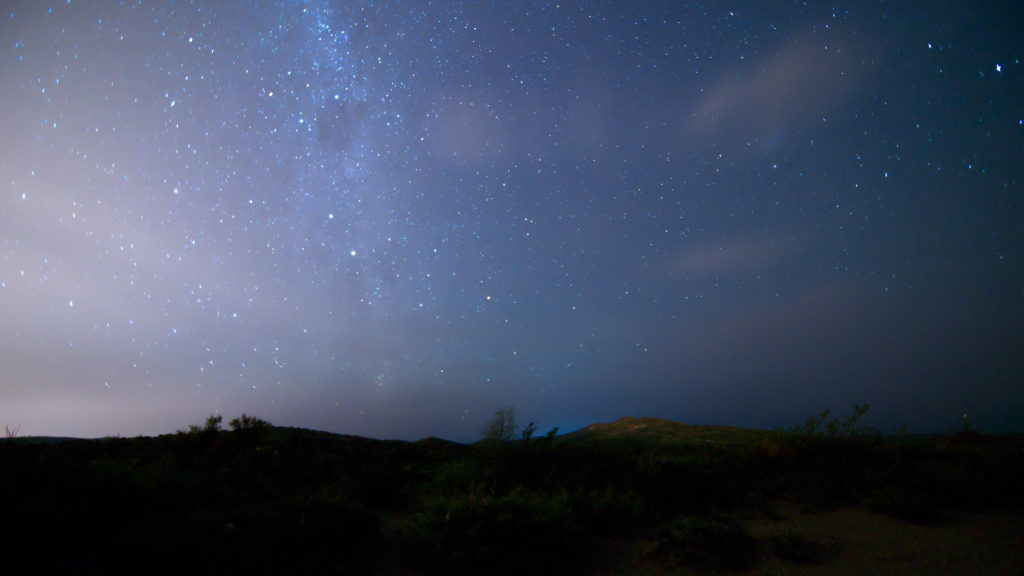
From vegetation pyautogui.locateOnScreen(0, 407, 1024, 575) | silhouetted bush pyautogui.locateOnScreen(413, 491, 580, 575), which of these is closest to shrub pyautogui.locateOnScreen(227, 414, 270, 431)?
vegetation pyautogui.locateOnScreen(0, 407, 1024, 575)

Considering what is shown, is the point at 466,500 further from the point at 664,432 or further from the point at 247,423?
the point at 664,432

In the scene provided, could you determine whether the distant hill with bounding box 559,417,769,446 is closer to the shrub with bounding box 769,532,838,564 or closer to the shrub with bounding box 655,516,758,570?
the shrub with bounding box 655,516,758,570

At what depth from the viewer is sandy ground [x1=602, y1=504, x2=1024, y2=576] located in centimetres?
573

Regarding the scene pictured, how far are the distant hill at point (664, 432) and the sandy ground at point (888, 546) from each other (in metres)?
11.7

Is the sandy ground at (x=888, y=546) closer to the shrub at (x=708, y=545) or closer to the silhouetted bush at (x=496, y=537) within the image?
the shrub at (x=708, y=545)

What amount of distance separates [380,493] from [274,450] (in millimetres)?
5108

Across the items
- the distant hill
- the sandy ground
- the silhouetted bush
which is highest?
the silhouetted bush

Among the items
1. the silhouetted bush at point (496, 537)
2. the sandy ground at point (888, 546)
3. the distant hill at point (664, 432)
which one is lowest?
the distant hill at point (664, 432)

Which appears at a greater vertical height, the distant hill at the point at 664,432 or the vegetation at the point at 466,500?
the vegetation at the point at 466,500

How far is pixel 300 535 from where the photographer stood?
6090 mm

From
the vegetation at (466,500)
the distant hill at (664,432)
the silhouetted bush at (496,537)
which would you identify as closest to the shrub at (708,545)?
the vegetation at (466,500)

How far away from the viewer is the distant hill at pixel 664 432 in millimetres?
20812

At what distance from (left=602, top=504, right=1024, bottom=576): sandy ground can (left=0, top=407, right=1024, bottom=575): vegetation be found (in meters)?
0.22

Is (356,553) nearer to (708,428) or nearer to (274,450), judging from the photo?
(274,450)
